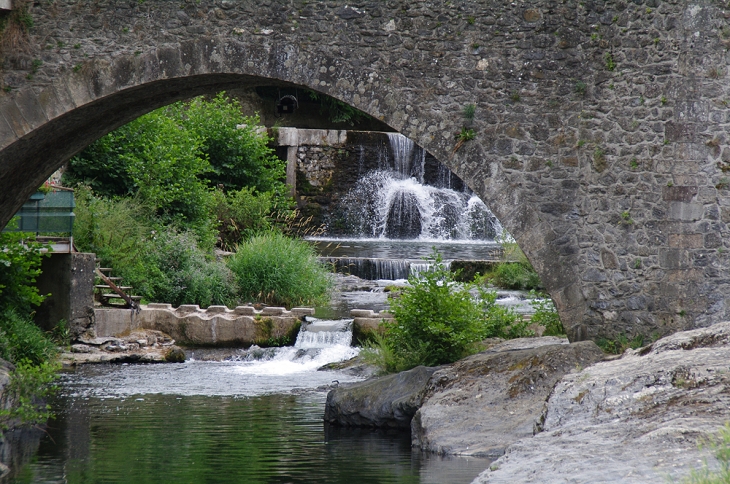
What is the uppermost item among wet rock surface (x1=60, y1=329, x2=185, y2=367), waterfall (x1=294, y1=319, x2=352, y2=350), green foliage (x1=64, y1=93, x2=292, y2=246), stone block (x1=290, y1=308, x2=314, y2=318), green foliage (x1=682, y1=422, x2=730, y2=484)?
green foliage (x1=64, y1=93, x2=292, y2=246)

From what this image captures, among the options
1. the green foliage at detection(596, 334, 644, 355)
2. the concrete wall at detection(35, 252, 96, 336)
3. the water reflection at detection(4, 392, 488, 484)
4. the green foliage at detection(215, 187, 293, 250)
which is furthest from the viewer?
the green foliage at detection(215, 187, 293, 250)

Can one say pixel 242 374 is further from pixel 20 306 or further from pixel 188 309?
pixel 20 306

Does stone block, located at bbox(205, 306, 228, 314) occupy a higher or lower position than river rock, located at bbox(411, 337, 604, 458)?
higher

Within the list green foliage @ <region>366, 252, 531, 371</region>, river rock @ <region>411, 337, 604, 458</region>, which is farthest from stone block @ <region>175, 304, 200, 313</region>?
river rock @ <region>411, 337, 604, 458</region>

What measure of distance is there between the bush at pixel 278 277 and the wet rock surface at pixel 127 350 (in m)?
2.50

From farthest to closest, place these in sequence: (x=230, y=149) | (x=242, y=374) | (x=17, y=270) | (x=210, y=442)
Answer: (x=230, y=149) < (x=242, y=374) < (x=17, y=270) < (x=210, y=442)

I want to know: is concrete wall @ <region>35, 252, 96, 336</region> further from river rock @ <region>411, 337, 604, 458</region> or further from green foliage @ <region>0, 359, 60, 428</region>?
river rock @ <region>411, 337, 604, 458</region>

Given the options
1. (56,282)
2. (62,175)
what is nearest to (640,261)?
(56,282)

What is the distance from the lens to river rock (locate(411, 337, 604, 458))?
686 cm

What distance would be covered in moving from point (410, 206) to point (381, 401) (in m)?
13.0

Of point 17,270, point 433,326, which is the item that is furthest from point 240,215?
point 433,326

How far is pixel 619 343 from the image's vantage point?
8.02 meters

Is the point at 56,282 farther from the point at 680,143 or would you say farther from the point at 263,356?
the point at 680,143

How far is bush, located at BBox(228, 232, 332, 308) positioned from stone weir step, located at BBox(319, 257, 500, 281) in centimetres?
137
